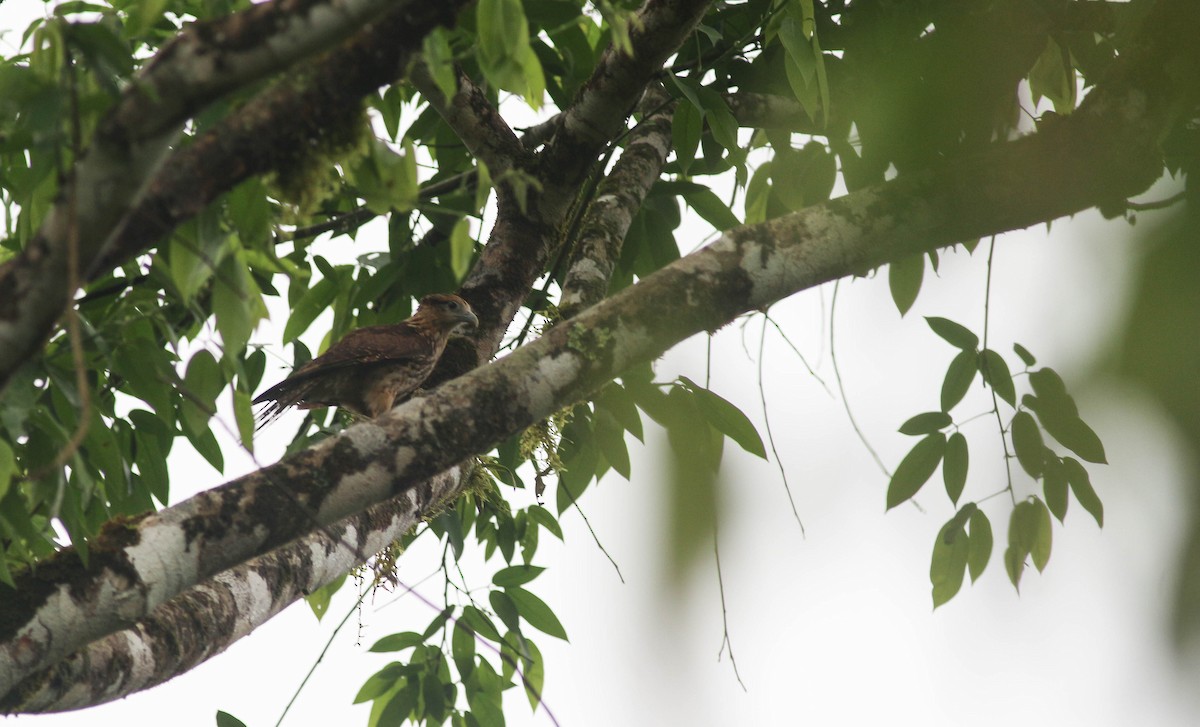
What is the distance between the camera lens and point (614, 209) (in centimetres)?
374

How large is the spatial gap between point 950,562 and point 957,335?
20.3 inches

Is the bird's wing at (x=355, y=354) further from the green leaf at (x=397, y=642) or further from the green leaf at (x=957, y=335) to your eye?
the green leaf at (x=957, y=335)

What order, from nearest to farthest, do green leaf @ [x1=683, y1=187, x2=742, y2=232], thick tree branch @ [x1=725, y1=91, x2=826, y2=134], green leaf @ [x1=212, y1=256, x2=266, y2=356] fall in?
green leaf @ [x1=212, y1=256, x2=266, y2=356]
thick tree branch @ [x1=725, y1=91, x2=826, y2=134]
green leaf @ [x1=683, y1=187, x2=742, y2=232]

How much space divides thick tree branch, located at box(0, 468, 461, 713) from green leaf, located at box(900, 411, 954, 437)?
1.40 m

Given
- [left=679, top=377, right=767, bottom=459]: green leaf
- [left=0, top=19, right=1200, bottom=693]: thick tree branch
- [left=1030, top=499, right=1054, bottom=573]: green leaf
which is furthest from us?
[left=679, top=377, right=767, bottom=459]: green leaf

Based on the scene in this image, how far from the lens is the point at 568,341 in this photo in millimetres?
2471

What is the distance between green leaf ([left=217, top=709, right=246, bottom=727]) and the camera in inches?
129

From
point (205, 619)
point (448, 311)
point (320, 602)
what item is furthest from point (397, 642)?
point (205, 619)

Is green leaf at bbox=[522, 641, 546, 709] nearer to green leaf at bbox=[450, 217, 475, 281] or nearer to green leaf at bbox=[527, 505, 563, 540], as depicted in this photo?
green leaf at bbox=[527, 505, 563, 540]

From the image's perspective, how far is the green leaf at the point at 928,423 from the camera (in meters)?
2.63

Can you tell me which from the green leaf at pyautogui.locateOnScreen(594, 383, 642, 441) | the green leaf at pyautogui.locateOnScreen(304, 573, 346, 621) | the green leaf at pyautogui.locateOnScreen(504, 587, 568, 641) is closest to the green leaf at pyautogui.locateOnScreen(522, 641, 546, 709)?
the green leaf at pyautogui.locateOnScreen(504, 587, 568, 641)

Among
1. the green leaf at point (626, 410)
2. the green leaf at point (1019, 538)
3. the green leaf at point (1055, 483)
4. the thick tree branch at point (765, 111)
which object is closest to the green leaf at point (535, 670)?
the green leaf at point (626, 410)

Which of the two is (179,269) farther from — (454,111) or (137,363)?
(454,111)

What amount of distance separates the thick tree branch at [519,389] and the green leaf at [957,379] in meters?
0.31
